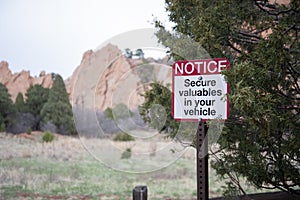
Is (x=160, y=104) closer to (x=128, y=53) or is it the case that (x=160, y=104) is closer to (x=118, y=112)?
(x=118, y=112)

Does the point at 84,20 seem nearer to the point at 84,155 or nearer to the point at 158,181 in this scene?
the point at 84,155

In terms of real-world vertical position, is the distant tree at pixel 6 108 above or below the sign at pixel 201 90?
above

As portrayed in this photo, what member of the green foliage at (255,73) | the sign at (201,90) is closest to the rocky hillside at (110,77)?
the green foliage at (255,73)

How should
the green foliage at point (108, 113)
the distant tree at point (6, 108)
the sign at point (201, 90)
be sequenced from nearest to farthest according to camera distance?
the sign at point (201, 90), the green foliage at point (108, 113), the distant tree at point (6, 108)

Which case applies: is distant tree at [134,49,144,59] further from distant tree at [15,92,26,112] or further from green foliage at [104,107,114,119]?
distant tree at [15,92,26,112]

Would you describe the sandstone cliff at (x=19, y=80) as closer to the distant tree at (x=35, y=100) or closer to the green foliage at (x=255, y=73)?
the distant tree at (x=35, y=100)

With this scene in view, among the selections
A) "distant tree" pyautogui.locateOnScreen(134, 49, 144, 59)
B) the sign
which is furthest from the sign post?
"distant tree" pyautogui.locateOnScreen(134, 49, 144, 59)

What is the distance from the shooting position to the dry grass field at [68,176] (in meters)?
3.89

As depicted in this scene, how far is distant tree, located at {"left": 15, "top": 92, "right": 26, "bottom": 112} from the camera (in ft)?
15.2

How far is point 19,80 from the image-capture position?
4609mm

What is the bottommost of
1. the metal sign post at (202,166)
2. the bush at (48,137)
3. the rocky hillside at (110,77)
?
the metal sign post at (202,166)

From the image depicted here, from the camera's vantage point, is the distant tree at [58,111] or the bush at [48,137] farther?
the distant tree at [58,111]

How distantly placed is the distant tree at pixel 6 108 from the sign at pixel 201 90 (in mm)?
3538

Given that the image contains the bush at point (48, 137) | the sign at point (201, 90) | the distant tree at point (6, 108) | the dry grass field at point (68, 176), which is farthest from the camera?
the distant tree at point (6, 108)
